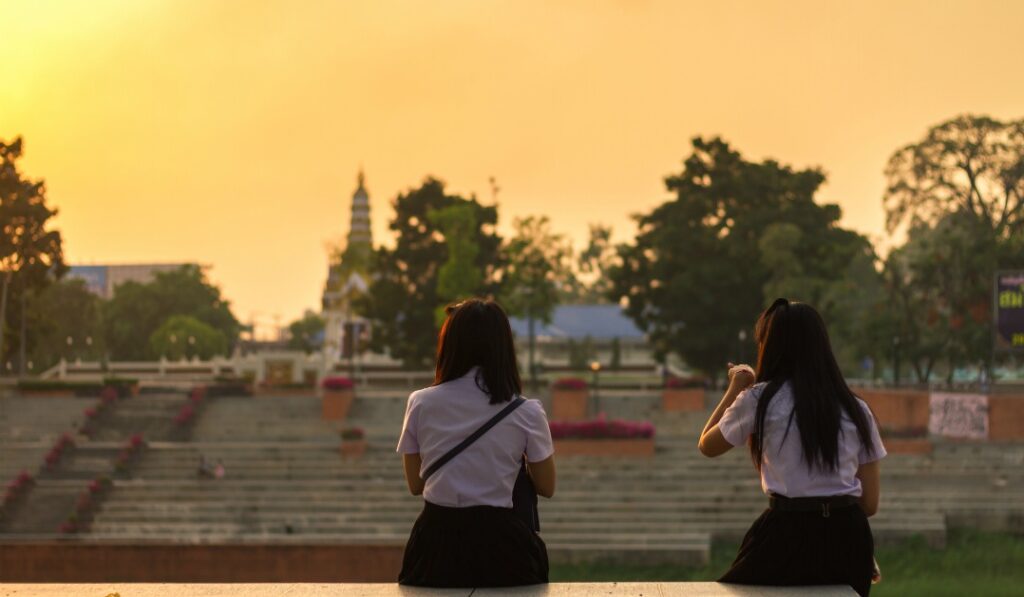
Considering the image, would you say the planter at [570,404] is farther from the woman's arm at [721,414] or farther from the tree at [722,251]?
the woman's arm at [721,414]

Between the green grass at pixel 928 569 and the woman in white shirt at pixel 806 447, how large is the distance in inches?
744

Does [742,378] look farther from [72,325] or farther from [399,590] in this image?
[72,325]

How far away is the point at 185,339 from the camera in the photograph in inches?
2992

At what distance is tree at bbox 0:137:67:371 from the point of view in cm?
4816

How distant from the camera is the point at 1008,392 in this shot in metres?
36.6

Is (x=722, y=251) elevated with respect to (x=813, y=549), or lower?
elevated

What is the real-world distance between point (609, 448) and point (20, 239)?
22.9m

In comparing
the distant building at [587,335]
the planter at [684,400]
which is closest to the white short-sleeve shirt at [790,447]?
the planter at [684,400]

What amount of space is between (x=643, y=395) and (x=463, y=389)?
37.2 meters

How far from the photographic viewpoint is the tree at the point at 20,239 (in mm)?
48156

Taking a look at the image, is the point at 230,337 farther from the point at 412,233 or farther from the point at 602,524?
the point at 602,524

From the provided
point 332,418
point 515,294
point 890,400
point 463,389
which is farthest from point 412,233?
point 463,389

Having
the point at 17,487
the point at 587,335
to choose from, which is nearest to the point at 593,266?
the point at 587,335

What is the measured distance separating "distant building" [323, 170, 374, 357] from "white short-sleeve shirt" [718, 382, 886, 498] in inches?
1865
